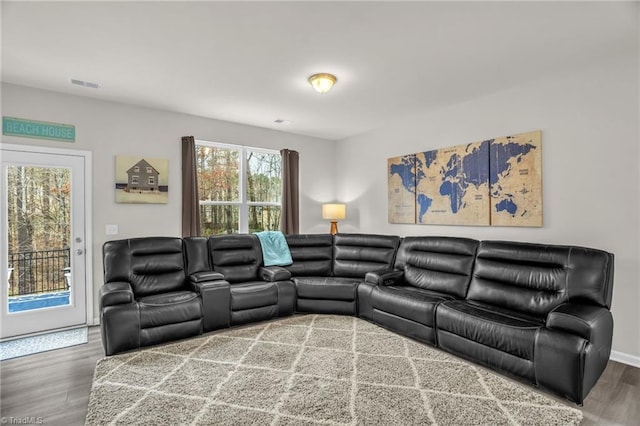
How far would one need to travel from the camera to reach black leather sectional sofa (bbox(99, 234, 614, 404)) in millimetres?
2391

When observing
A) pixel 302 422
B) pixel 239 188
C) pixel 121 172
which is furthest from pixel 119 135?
pixel 302 422

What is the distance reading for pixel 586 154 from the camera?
10.2 feet

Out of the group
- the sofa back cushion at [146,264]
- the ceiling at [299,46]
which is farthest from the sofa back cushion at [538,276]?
the sofa back cushion at [146,264]

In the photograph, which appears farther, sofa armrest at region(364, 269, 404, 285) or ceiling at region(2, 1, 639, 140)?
sofa armrest at region(364, 269, 404, 285)

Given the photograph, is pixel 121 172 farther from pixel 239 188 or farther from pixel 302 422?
pixel 302 422

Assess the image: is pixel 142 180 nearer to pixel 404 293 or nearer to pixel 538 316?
pixel 404 293

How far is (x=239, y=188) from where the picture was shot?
5191mm

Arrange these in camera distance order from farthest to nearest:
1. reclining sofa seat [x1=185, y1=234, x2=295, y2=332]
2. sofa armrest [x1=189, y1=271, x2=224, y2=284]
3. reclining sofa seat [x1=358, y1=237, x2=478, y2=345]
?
sofa armrest [x1=189, y1=271, x2=224, y2=284] < reclining sofa seat [x1=185, y1=234, x2=295, y2=332] < reclining sofa seat [x1=358, y1=237, x2=478, y2=345]

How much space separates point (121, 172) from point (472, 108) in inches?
169

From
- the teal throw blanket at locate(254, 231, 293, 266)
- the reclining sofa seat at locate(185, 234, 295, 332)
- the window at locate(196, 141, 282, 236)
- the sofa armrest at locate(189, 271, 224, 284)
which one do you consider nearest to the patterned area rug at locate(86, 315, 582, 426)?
the reclining sofa seat at locate(185, 234, 295, 332)

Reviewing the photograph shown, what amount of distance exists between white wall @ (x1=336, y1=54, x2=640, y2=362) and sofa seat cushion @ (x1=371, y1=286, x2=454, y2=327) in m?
1.11

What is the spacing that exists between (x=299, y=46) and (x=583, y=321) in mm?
2847

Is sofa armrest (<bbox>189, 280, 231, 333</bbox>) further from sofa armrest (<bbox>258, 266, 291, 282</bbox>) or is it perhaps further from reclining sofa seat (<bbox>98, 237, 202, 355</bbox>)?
sofa armrest (<bbox>258, 266, 291, 282</bbox>)

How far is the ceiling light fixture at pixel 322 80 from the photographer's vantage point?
3229mm
